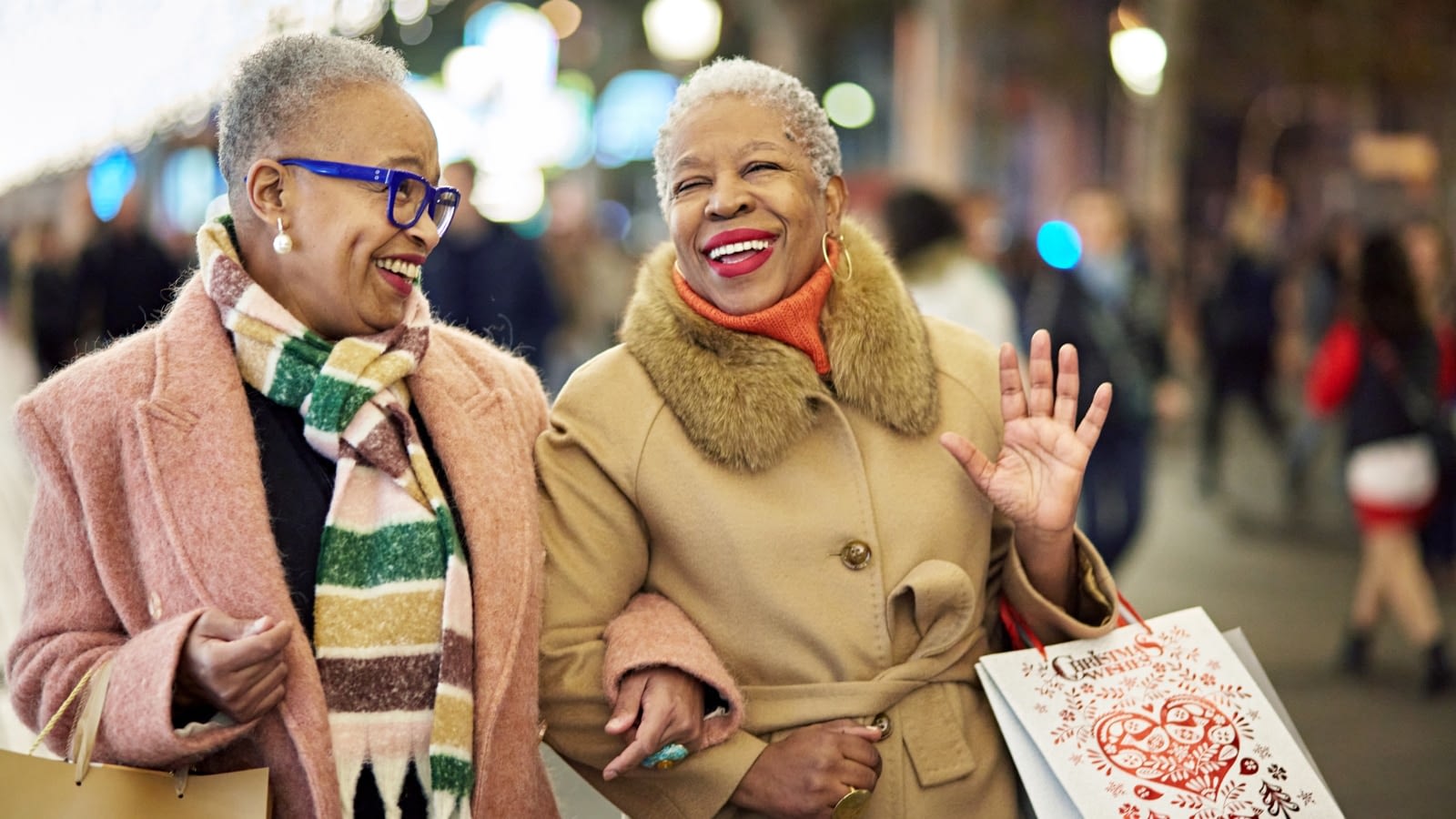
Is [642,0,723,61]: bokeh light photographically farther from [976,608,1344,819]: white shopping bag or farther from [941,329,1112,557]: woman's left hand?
[976,608,1344,819]: white shopping bag

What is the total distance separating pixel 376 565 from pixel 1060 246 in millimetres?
5987

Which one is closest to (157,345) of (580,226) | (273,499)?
(273,499)

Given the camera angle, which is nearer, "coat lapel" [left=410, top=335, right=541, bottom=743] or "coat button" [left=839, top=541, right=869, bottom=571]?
"coat lapel" [left=410, top=335, right=541, bottom=743]

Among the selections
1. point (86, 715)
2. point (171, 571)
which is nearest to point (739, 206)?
point (171, 571)

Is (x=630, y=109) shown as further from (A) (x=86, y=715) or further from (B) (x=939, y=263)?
(A) (x=86, y=715)

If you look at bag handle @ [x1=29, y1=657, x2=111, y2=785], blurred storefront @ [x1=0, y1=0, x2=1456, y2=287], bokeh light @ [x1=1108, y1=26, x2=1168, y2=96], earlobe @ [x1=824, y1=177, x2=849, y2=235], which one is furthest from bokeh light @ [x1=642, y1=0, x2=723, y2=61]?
bag handle @ [x1=29, y1=657, x2=111, y2=785]

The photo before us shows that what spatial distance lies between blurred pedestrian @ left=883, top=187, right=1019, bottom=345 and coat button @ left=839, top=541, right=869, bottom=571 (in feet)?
11.9

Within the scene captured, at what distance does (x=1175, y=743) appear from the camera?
2576mm

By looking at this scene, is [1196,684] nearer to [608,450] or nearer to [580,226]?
[608,450]

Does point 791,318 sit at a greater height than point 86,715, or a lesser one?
greater

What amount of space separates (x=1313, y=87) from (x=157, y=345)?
26.6 m

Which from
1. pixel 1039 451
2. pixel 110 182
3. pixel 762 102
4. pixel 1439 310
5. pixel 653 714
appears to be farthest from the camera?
pixel 110 182

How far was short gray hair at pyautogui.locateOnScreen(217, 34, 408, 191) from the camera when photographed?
8.23 feet

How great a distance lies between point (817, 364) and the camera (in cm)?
278
